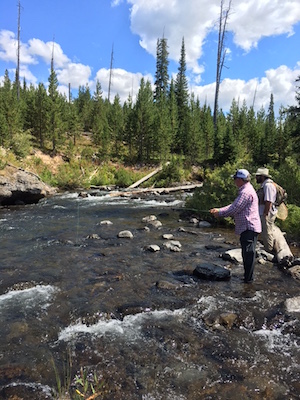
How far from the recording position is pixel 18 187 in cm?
1806

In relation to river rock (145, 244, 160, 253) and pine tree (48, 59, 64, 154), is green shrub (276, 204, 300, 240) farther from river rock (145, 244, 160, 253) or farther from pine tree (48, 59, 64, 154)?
pine tree (48, 59, 64, 154)

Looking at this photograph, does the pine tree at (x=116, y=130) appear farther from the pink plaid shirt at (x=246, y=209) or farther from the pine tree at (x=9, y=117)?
the pink plaid shirt at (x=246, y=209)

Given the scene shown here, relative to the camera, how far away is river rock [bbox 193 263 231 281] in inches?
294

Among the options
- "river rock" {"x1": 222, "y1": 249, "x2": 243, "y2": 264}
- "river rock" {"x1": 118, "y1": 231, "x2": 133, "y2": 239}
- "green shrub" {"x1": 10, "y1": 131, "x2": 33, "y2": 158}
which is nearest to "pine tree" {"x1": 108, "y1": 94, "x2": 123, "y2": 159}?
"green shrub" {"x1": 10, "y1": 131, "x2": 33, "y2": 158}

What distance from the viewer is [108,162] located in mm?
42094

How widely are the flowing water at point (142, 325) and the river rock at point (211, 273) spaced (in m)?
0.21

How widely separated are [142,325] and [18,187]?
15.2 m

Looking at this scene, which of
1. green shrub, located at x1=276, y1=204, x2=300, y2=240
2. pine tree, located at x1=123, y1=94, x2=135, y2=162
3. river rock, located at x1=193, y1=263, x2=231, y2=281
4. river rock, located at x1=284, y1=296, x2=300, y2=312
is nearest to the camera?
river rock, located at x1=284, y1=296, x2=300, y2=312

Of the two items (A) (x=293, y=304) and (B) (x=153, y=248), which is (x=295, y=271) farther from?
(B) (x=153, y=248)

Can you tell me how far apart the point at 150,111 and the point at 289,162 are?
33652 millimetres

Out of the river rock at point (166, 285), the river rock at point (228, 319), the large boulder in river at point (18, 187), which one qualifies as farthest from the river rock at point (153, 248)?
the large boulder in river at point (18, 187)

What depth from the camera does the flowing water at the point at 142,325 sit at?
3.96 m

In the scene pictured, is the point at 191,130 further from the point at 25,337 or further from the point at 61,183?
the point at 25,337

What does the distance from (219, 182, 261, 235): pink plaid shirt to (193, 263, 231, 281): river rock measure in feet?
4.42
